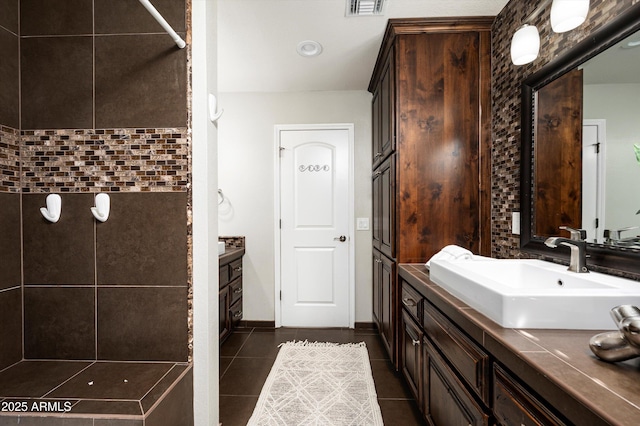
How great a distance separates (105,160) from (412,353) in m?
1.91

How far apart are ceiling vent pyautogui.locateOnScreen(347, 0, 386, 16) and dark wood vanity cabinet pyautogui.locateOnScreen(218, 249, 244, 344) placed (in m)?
2.04

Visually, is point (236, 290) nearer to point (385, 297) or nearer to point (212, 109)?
point (385, 297)

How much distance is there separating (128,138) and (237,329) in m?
2.40

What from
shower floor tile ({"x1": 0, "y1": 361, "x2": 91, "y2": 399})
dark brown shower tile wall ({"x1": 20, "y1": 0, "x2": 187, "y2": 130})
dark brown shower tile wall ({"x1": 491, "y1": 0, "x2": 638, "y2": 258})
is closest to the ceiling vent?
dark brown shower tile wall ({"x1": 491, "y1": 0, "x2": 638, "y2": 258})

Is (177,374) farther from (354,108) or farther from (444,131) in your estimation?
(354,108)

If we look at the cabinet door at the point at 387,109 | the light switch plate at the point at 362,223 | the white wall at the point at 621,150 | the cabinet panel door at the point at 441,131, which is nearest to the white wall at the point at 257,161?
the cabinet door at the point at 387,109

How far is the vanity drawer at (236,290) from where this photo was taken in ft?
9.45

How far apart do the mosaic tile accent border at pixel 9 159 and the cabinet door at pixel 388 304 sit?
2.08 metres

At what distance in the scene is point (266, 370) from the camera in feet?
7.57

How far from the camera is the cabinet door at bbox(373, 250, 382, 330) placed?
8.78 feet

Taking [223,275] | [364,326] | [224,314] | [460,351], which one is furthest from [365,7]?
[364,326]

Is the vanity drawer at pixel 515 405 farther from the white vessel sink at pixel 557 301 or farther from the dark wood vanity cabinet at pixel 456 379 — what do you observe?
the white vessel sink at pixel 557 301

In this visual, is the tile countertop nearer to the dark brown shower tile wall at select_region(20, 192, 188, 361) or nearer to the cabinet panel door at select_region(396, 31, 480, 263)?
the cabinet panel door at select_region(396, 31, 480, 263)

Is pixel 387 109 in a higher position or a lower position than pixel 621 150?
higher
